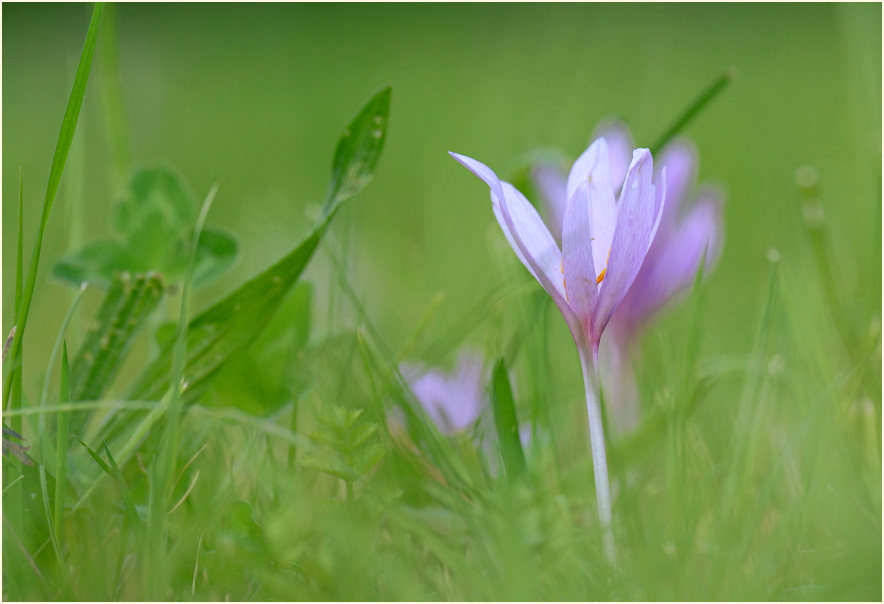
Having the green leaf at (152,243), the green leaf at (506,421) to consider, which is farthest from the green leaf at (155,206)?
the green leaf at (506,421)

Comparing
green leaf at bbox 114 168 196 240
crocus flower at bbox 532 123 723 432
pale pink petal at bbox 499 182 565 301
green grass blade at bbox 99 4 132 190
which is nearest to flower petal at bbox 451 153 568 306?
pale pink petal at bbox 499 182 565 301

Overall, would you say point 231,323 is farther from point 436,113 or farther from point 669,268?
point 436,113

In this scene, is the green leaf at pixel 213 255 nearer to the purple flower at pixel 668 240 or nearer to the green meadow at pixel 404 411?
the green meadow at pixel 404 411

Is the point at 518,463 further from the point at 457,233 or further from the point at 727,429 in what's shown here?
the point at 457,233

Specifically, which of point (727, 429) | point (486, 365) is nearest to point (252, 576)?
point (486, 365)

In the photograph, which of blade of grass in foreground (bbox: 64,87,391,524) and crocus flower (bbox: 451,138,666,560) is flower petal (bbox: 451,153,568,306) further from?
blade of grass in foreground (bbox: 64,87,391,524)
